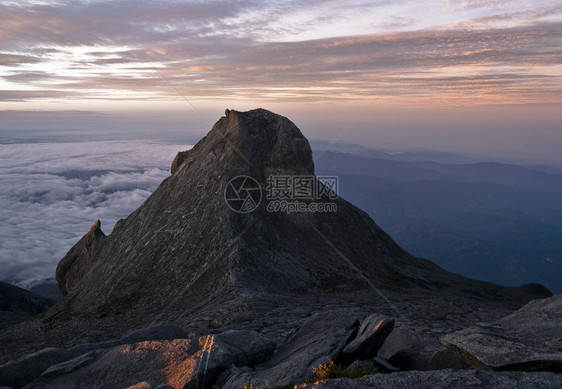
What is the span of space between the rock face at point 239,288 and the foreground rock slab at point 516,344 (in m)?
2.39

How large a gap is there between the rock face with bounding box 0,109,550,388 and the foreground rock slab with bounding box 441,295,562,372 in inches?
94.0

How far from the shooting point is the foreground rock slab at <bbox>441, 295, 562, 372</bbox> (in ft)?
35.7

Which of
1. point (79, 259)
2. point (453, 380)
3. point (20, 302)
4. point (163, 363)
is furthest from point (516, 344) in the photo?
point (20, 302)

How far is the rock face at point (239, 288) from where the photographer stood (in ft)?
50.3

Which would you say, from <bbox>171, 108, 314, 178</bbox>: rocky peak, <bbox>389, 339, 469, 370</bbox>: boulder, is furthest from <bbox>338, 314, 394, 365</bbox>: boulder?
<bbox>171, 108, 314, 178</bbox>: rocky peak

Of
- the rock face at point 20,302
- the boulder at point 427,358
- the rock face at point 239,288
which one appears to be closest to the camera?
the boulder at point 427,358

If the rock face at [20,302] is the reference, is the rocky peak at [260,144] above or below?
above

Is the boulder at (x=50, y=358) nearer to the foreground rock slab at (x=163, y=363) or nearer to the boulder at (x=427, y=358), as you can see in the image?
the foreground rock slab at (x=163, y=363)

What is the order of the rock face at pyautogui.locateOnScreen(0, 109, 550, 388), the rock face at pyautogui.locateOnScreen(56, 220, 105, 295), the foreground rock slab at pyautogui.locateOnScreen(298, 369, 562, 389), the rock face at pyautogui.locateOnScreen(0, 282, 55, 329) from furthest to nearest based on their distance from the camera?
the rock face at pyautogui.locateOnScreen(0, 282, 55, 329) → the rock face at pyautogui.locateOnScreen(56, 220, 105, 295) → the rock face at pyautogui.locateOnScreen(0, 109, 550, 388) → the foreground rock slab at pyautogui.locateOnScreen(298, 369, 562, 389)

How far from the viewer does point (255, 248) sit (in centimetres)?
3906

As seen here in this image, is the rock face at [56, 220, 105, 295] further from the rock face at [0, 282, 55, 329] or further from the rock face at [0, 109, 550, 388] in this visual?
the rock face at [0, 282, 55, 329]

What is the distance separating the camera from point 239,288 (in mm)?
32094

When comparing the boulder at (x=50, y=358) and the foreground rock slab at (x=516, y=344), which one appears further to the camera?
the boulder at (x=50, y=358)

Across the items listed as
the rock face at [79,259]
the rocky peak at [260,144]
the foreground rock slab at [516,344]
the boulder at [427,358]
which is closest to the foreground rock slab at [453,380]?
the foreground rock slab at [516,344]
